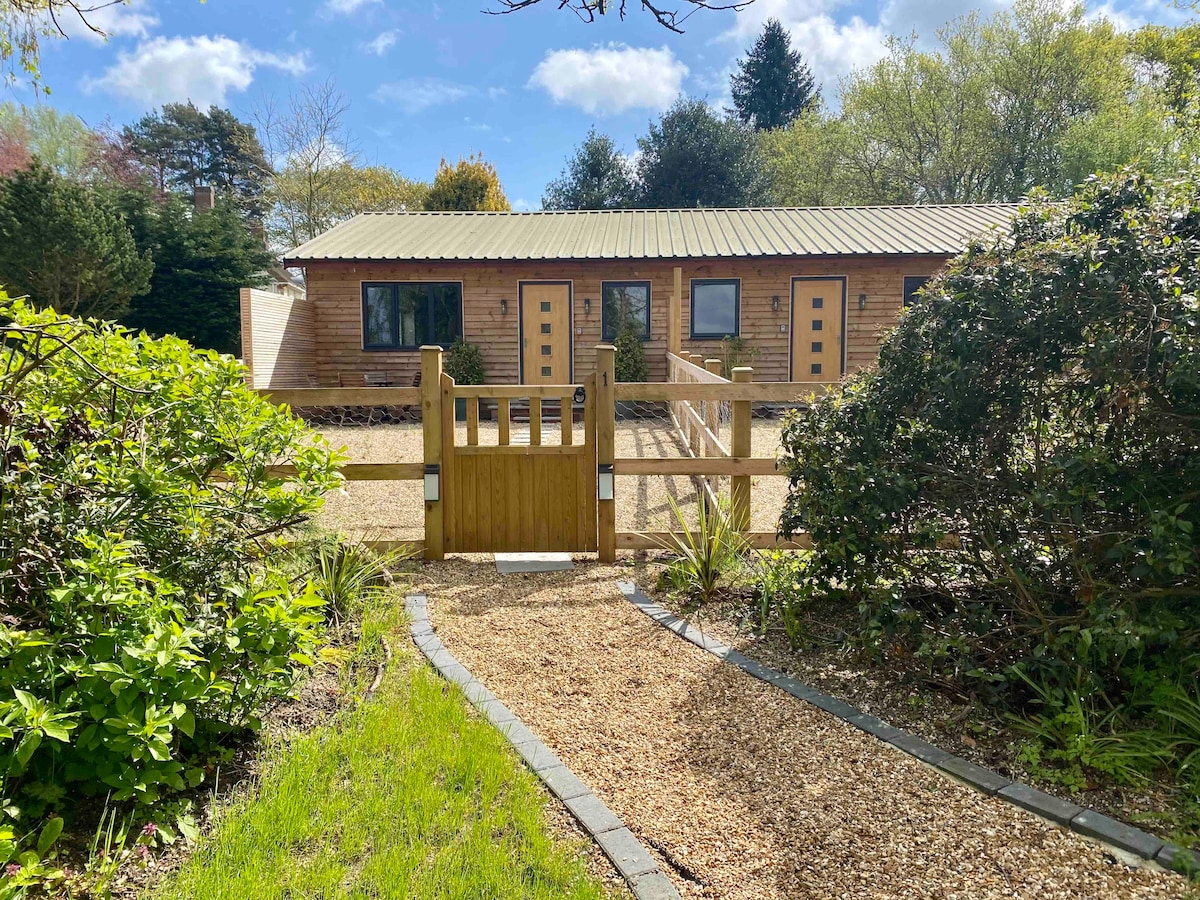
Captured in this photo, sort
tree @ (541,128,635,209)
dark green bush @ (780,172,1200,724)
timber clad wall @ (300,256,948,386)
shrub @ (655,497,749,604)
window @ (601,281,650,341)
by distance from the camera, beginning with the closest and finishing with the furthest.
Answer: dark green bush @ (780,172,1200,724)
shrub @ (655,497,749,604)
timber clad wall @ (300,256,948,386)
window @ (601,281,650,341)
tree @ (541,128,635,209)

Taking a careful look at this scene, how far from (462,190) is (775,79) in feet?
67.9

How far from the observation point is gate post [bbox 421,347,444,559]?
5.14m

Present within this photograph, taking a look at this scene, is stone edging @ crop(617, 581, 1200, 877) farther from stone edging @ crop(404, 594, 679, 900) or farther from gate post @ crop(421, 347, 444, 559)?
gate post @ crop(421, 347, 444, 559)

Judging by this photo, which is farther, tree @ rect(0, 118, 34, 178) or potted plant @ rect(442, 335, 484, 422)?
tree @ rect(0, 118, 34, 178)

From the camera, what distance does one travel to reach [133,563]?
2.69 meters

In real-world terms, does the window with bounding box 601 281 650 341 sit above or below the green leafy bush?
above

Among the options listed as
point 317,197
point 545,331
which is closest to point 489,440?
point 545,331

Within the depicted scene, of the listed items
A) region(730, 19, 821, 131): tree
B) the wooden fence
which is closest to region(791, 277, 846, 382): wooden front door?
the wooden fence

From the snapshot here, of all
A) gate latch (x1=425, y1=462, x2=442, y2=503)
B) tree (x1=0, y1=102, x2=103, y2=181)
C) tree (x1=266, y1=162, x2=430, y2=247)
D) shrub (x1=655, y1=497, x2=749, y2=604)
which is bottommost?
shrub (x1=655, y1=497, x2=749, y2=604)

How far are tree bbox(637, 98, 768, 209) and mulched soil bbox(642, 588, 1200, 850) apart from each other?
96.2 feet

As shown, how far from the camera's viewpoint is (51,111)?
33.2m

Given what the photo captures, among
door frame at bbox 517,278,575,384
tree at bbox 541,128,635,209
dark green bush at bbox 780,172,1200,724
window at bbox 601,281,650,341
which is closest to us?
dark green bush at bbox 780,172,1200,724

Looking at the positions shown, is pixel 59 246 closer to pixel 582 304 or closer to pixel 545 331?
pixel 545 331

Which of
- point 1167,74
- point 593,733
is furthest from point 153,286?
point 1167,74
